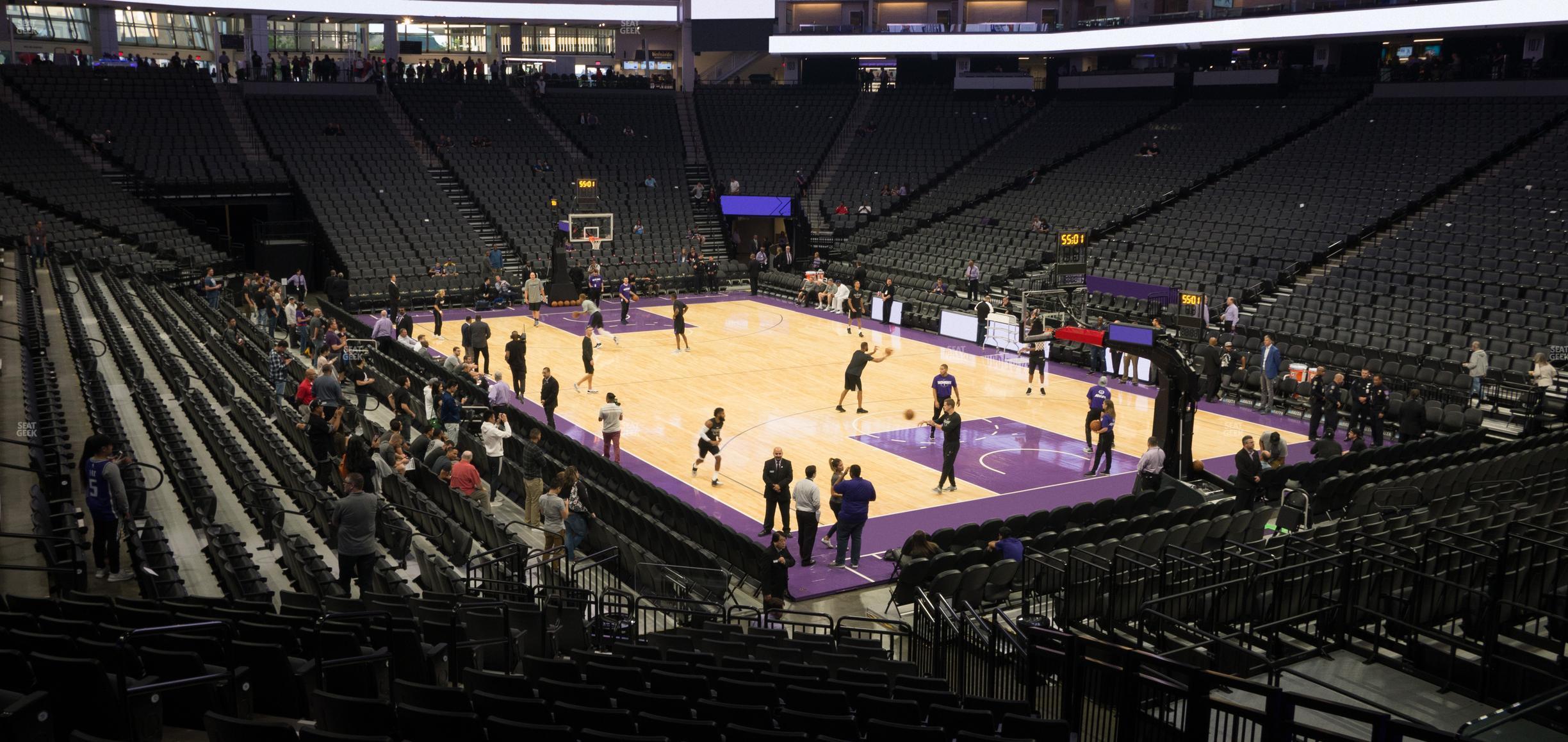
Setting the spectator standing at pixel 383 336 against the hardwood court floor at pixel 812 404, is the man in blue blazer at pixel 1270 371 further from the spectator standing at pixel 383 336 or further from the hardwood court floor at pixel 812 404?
the spectator standing at pixel 383 336

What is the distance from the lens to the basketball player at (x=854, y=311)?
31156 millimetres

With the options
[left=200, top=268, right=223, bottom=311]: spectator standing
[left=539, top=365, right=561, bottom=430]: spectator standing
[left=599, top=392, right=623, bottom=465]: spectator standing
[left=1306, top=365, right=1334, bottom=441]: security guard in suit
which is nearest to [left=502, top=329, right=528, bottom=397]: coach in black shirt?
[left=539, top=365, right=561, bottom=430]: spectator standing

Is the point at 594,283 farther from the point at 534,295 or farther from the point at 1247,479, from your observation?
the point at 1247,479

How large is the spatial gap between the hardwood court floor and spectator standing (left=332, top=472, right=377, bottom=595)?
23.1 ft

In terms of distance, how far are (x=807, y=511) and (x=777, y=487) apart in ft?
3.32

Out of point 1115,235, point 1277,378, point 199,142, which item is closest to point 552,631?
point 1277,378

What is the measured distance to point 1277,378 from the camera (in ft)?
76.3

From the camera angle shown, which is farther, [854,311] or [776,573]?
[854,311]

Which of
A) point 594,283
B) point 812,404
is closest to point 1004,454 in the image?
point 812,404

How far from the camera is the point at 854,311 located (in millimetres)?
31062

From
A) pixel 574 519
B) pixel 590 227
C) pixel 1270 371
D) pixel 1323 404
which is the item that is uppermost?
pixel 590 227

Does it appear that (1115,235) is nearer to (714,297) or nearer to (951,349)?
(951,349)

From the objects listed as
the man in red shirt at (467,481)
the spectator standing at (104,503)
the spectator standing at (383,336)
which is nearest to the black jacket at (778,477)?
the man in red shirt at (467,481)

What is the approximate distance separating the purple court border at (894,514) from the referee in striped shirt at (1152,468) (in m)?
1.29
